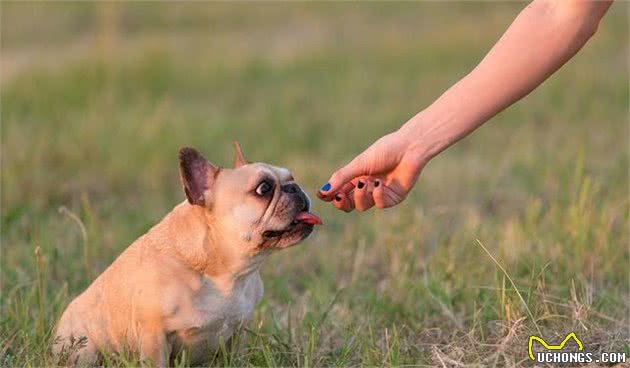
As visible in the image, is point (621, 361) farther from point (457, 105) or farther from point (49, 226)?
point (49, 226)

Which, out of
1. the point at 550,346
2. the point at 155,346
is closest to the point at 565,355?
the point at 550,346

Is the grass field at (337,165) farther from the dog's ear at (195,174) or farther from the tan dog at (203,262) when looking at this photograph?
the dog's ear at (195,174)

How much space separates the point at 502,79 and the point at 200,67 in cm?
809

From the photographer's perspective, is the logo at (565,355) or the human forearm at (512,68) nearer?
the human forearm at (512,68)

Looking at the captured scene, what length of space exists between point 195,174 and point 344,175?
55 centimetres

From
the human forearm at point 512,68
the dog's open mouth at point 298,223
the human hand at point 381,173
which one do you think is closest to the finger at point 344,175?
the human hand at point 381,173

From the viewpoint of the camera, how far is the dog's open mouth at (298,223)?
4.10 m

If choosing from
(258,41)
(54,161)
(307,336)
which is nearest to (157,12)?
(258,41)

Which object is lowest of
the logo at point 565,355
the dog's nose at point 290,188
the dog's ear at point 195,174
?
the logo at point 565,355

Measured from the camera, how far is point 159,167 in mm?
8086

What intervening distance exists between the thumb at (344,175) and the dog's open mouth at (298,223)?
11 centimetres

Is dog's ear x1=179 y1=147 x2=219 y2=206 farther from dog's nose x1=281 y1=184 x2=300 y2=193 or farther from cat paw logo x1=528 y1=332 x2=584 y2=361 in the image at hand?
cat paw logo x1=528 y1=332 x2=584 y2=361

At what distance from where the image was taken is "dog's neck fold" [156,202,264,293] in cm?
413

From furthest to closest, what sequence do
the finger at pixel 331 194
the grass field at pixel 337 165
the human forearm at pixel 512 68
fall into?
1. the grass field at pixel 337 165
2. the finger at pixel 331 194
3. the human forearm at pixel 512 68
